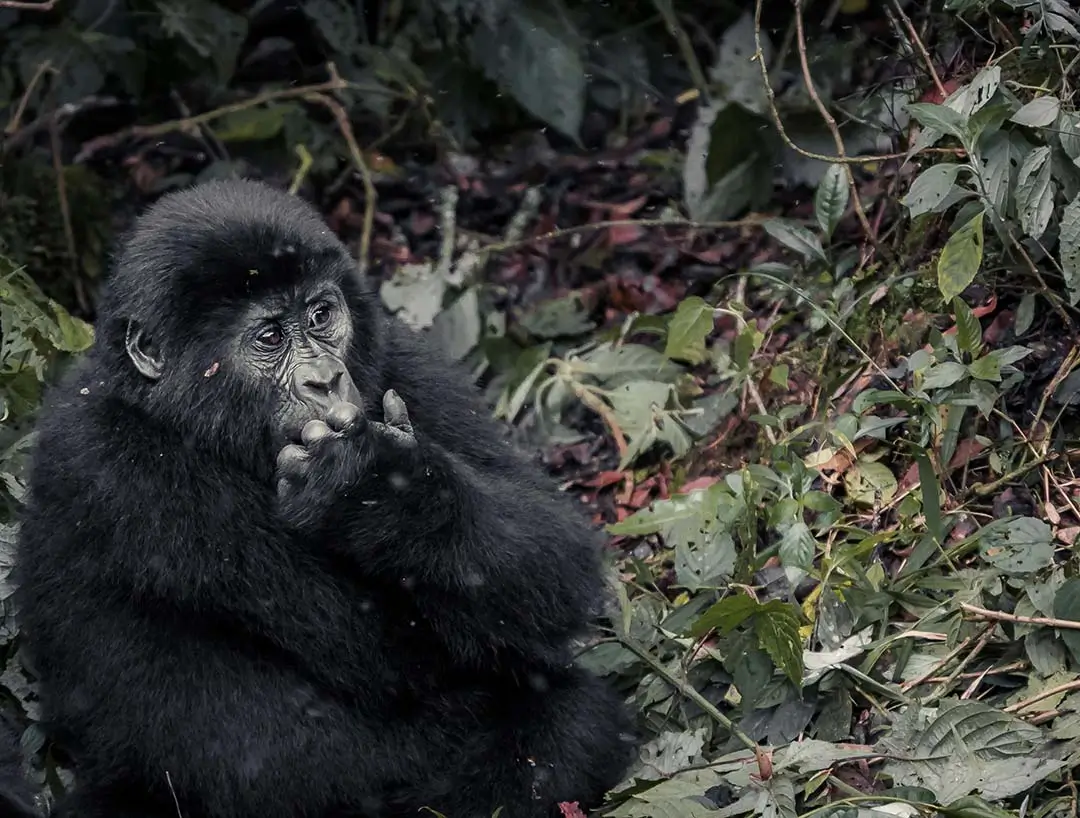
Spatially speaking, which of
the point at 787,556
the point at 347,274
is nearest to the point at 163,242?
the point at 347,274

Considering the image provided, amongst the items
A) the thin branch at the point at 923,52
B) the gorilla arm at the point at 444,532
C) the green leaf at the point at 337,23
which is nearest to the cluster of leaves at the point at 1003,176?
the thin branch at the point at 923,52

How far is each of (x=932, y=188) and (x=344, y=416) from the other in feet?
6.32

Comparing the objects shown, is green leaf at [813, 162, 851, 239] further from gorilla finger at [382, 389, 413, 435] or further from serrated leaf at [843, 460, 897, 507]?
gorilla finger at [382, 389, 413, 435]

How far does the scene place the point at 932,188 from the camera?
191 inches

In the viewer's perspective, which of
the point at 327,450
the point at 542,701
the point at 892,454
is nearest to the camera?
the point at 327,450

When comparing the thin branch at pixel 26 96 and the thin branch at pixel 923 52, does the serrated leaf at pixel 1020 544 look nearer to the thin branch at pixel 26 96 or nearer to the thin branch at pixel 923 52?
the thin branch at pixel 923 52

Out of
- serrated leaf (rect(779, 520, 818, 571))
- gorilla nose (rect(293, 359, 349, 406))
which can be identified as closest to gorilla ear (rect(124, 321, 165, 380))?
gorilla nose (rect(293, 359, 349, 406))

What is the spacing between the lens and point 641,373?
643 centimetres

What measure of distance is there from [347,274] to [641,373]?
1994mm

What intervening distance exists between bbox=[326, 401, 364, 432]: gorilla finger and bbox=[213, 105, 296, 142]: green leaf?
3963 millimetres

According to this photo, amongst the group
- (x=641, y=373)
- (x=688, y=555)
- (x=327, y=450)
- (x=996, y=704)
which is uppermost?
(x=327, y=450)

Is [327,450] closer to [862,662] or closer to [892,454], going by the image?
[862,662]

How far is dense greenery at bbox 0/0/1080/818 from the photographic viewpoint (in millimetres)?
4445

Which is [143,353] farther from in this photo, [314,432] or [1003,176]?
[1003,176]
